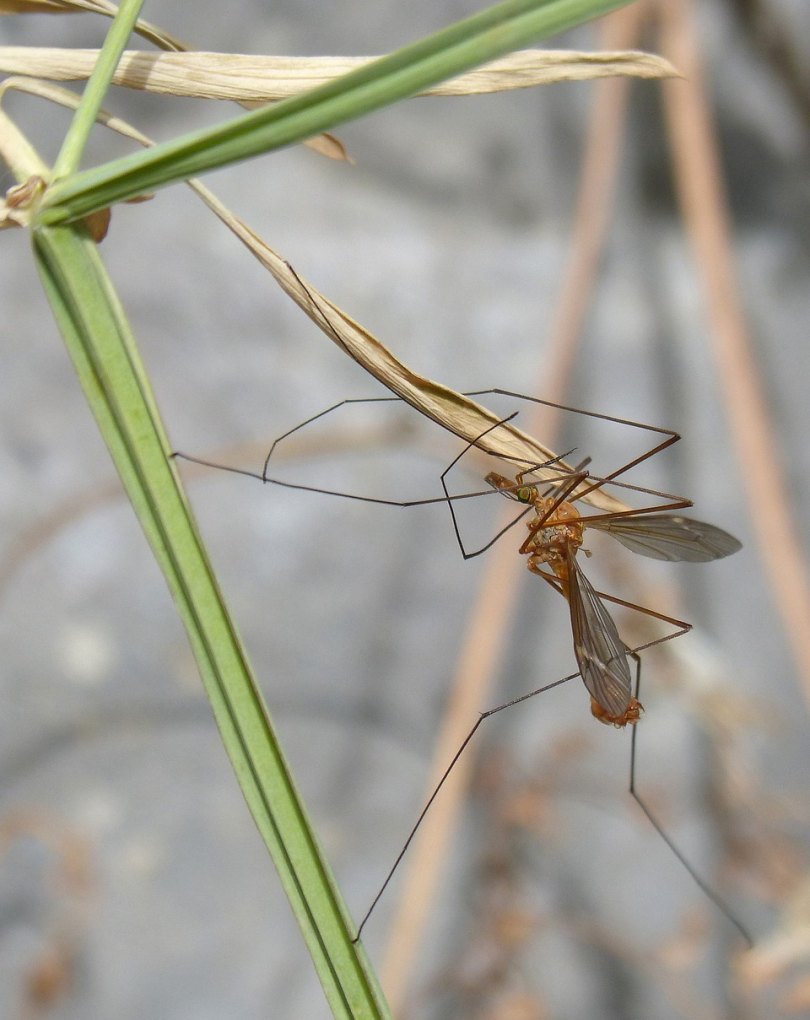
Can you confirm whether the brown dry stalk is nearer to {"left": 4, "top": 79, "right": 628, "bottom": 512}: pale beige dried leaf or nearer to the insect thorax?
the insect thorax

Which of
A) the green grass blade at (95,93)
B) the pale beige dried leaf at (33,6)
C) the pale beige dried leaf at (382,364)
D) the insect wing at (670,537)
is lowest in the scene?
the insect wing at (670,537)

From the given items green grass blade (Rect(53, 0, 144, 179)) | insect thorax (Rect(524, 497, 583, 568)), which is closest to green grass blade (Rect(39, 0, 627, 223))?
green grass blade (Rect(53, 0, 144, 179))

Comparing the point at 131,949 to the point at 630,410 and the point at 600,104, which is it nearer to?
the point at 630,410

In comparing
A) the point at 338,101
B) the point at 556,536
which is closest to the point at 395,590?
the point at 556,536

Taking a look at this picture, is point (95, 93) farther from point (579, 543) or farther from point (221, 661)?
point (579, 543)

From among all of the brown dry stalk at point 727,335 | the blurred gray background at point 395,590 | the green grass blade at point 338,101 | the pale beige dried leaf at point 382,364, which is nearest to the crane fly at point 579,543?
the pale beige dried leaf at point 382,364

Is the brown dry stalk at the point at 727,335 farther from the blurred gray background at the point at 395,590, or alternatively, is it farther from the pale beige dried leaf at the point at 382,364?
the pale beige dried leaf at the point at 382,364
